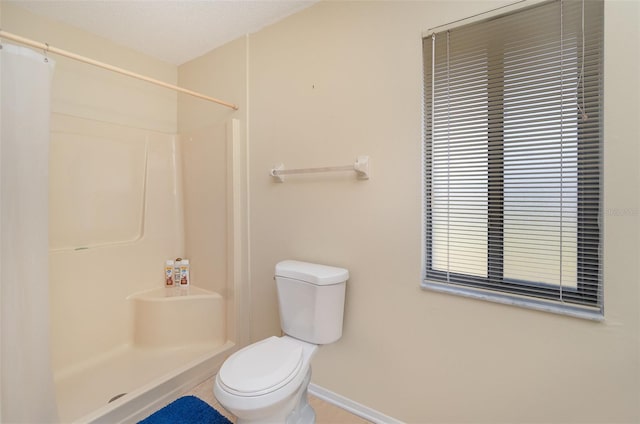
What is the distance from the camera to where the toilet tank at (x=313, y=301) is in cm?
147

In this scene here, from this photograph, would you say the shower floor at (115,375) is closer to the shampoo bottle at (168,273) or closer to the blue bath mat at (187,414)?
the blue bath mat at (187,414)

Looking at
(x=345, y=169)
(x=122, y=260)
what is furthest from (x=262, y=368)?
(x=122, y=260)

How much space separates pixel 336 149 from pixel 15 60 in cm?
138

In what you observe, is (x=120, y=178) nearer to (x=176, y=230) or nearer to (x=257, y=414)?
(x=176, y=230)

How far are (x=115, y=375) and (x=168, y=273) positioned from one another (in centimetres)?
72

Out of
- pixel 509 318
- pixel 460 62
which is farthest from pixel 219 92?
pixel 509 318

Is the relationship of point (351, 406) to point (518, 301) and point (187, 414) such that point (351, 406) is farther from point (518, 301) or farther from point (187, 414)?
point (518, 301)

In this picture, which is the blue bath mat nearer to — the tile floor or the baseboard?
the tile floor

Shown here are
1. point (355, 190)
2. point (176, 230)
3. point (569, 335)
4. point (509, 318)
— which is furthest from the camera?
point (176, 230)

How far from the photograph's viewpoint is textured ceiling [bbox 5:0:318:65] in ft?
5.51

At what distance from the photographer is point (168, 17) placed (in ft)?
5.89

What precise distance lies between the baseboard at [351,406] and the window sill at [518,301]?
722 millimetres

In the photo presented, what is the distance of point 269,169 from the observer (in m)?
1.87

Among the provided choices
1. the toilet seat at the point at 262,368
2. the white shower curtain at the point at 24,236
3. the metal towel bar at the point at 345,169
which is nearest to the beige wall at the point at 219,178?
the metal towel bar at the point at 345,169
